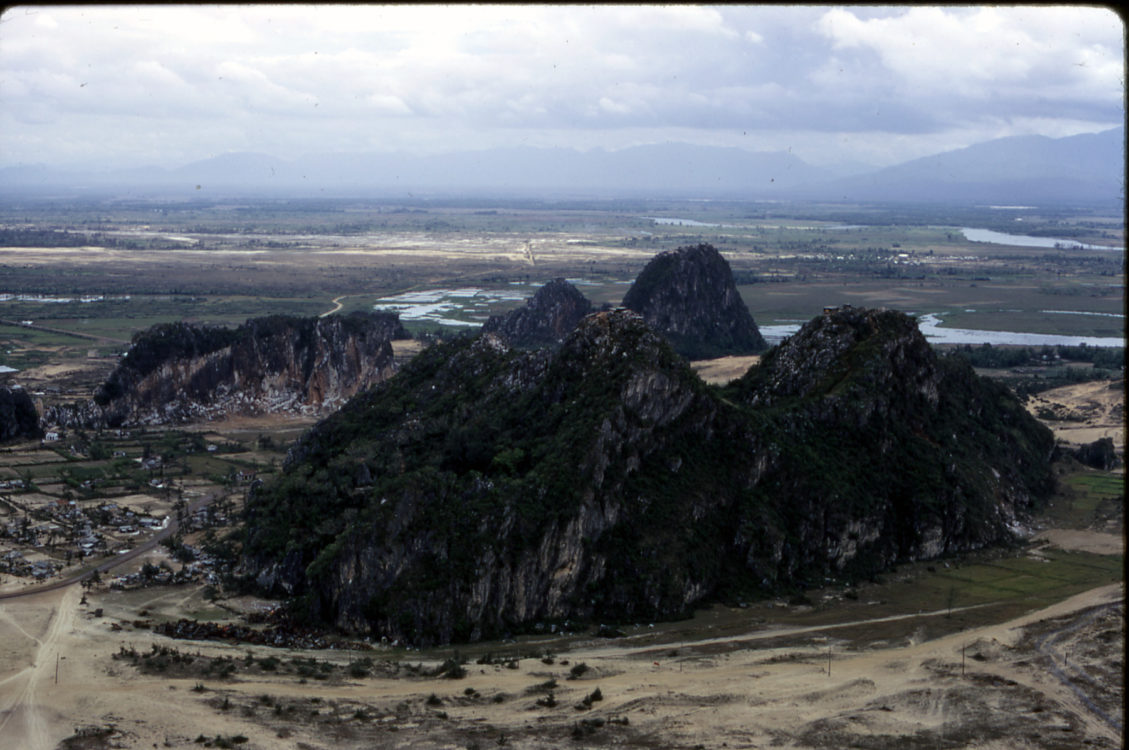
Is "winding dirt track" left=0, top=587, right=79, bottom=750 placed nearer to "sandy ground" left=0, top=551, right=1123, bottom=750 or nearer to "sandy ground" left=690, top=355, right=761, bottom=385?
"sandy ground" left=0, top=551, right=1123, bottom=750

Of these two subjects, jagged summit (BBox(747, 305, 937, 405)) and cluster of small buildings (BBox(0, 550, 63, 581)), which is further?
jagged summit (BBox(747, 305, 937, 405))

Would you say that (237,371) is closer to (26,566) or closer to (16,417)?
(16,417)

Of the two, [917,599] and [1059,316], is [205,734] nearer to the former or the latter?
[917,599]

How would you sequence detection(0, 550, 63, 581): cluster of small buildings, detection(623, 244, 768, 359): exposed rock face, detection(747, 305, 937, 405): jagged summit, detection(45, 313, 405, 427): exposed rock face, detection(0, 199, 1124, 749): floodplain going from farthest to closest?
detection(623, 244, 768, 359): exposed rock face
detection(45, 313, 405, 427): exposed rock face
detection(747, 305, 937, 405): jagged summit
detection(0, 550, 63, 581): cluster of small buildings
detection(0, 199, 1124, 749): floodplain

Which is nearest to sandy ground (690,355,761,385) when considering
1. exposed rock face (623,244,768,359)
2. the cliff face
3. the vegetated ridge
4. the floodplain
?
exposed rock face (623,244,768,359)

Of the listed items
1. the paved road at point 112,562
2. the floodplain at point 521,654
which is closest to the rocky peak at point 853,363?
the floodplain at point 521,654

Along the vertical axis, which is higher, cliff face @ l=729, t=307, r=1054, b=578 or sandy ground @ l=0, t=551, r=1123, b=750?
cliff face @ l=729, t=307, r=1054, b=578

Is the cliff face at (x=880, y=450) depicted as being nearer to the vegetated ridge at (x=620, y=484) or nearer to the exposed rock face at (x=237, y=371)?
the vegetated ridge at (x=620, y=484)
